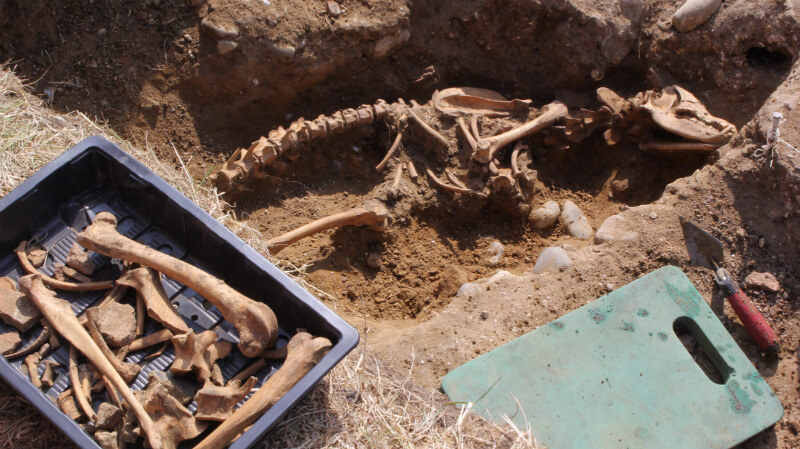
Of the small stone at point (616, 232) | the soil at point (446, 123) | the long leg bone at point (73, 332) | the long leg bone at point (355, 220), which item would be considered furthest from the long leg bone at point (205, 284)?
the small stone at point (616, 232)

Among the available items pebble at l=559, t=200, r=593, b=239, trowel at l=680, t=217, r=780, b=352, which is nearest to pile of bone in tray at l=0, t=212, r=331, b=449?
trowel at l=680, t=217, r=780, b=352

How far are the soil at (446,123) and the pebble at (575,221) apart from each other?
0.09 m

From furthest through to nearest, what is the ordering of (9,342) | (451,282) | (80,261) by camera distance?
(451,282) → (80,261) → (9,342)

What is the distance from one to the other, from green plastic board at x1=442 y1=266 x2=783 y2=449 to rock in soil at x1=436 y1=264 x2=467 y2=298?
2.50 feet

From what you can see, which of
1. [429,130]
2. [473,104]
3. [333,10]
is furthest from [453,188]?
[333,10]

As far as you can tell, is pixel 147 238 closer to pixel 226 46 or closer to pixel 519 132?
pixel 226 46

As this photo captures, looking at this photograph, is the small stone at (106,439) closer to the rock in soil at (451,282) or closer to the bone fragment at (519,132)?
the rock in soil at (451,282)

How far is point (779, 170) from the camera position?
334 cm

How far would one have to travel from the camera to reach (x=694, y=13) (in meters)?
4.20

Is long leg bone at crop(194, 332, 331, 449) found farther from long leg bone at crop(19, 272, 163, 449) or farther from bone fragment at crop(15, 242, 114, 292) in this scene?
bone fragment at crop(15, 242, 114, 292)

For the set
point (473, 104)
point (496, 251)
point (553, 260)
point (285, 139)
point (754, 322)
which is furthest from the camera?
point (473, 104)

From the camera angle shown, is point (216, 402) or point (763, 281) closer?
point (216, 402)

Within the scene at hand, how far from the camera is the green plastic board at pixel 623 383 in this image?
8.80 feet

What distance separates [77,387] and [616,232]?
2.85m
